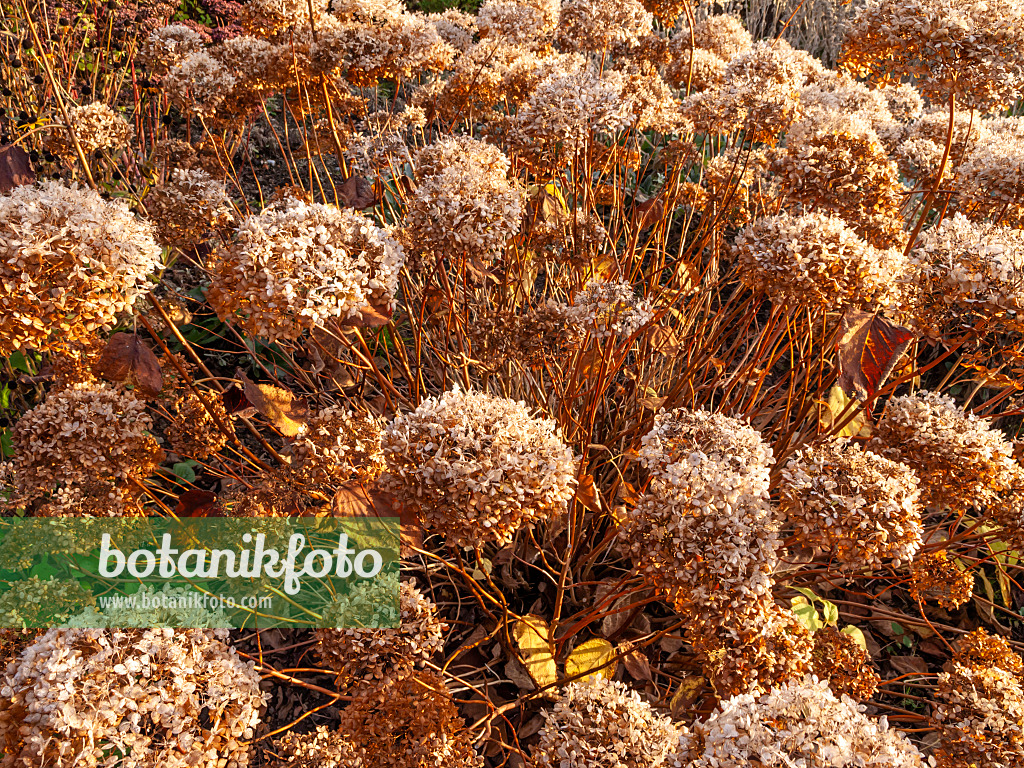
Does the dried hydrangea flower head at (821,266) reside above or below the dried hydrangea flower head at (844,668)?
above

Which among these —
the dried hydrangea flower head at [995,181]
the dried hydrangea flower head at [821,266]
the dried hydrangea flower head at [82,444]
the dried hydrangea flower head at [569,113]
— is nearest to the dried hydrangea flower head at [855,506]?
the dried hydrangea flower head at [821,266]

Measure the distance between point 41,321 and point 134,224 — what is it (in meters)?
0.38

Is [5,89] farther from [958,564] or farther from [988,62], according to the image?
[958,564]

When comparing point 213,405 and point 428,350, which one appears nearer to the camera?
point 213,405

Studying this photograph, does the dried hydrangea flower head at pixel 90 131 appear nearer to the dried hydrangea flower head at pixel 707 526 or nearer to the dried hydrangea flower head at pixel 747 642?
the dried hydrangea flower head at pixel 707 526

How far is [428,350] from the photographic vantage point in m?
4.46

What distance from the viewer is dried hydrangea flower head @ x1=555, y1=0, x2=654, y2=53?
3.74 m

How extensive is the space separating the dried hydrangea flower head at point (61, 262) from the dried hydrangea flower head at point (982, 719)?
2795mm

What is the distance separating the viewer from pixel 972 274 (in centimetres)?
219

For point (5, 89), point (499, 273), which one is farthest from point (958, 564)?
point (5, 89)

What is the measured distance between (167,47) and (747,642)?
190 inches

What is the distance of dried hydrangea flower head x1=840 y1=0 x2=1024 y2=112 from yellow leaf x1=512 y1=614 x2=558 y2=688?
106 inches

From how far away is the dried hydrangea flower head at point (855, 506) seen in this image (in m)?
1.93

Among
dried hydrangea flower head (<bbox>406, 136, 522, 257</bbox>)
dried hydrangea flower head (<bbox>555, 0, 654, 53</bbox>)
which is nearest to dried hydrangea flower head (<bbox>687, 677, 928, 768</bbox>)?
dried hydrangea flower head (<bbox>406, 136, 522, 257</bbox>)
